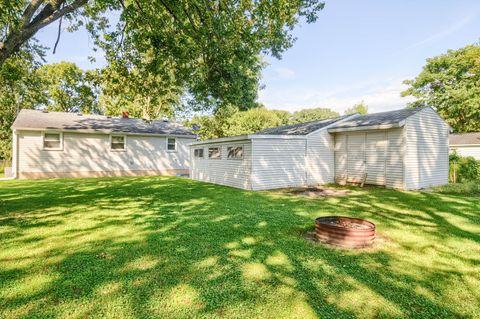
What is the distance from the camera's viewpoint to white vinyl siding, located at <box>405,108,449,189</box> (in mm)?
12109

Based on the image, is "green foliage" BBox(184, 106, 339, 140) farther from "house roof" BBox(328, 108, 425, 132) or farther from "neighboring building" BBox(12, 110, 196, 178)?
"house roof" BBox(328, 108, 425, 132)

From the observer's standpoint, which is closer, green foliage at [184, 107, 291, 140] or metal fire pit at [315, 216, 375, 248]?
metal fire pit at [315, 216, 375, 248]

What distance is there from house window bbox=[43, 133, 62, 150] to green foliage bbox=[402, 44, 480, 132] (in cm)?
3716

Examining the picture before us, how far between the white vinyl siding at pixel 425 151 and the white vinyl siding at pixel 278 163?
4.85 m

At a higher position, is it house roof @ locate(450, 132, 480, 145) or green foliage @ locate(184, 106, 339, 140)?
green foliage @ locate(184, 106, 339, 140)

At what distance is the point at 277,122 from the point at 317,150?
25284 millimetres

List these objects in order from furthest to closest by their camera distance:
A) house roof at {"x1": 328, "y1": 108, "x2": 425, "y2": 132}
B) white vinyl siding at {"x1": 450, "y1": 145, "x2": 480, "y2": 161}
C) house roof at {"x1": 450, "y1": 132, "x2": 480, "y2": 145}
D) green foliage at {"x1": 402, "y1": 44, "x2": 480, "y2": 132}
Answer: green foliage at {"x1": 402, "y1": 44, "x2": 480, "y2": 132} < house roof at {"x1": 450, "y1": 132, "x2": 480, "y2": 145} < white vinyl siding at {"x1": 450, "y1": 145, "x2": 480, "y2": 161} < house roof at {"x1": 328, "y1": 108, "x2": 425, "y2": 132}

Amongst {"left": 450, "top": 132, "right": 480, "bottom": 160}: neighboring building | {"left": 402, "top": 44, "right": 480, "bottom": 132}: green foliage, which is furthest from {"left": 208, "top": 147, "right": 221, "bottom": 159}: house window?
{"left": 402, "top": 44, "right": 480, "bottom": 132}: green foliage

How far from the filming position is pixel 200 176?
17.4 meters

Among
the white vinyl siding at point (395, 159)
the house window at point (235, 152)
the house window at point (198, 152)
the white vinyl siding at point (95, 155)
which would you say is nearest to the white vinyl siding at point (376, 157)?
the white vinyl siding at point (395, 159)

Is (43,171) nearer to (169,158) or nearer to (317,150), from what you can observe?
(169,158)

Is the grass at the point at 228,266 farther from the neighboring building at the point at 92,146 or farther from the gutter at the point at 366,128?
the neighboring building at the point at 92,146

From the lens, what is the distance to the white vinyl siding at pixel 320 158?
14.3m

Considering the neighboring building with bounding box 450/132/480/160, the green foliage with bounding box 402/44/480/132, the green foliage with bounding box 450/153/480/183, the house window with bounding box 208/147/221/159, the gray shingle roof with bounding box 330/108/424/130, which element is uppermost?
the green foliage with bounding box 402/44/480/132
